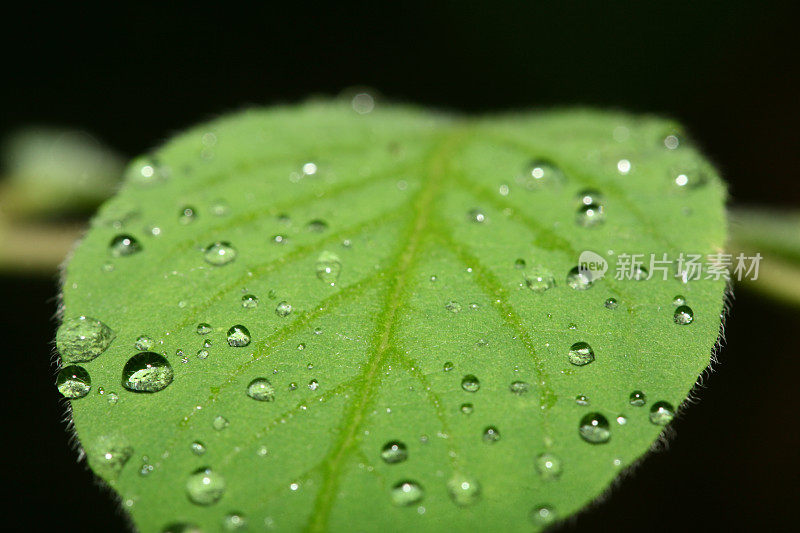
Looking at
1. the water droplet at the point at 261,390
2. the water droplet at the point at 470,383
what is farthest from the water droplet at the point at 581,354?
the water droplet at the point at 261,390

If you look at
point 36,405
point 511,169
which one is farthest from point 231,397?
point 36,405

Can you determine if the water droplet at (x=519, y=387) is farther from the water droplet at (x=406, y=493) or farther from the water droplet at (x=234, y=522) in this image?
the water droplet at (x=234, y=522)

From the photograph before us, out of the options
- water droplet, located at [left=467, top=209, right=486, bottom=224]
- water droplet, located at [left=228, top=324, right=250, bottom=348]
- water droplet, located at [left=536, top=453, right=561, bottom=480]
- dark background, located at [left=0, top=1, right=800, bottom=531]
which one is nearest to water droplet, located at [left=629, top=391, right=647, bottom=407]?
water droplet, located at [left=536, top=453, right=561, bottom=480]

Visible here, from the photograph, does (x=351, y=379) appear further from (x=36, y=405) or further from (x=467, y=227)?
(x=36, y=405)

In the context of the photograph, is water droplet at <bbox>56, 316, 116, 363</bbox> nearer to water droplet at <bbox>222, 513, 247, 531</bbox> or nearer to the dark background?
water droplet at <bbox>222, 513, 247, 531</bbox>

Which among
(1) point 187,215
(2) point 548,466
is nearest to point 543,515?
(2) point 548,466

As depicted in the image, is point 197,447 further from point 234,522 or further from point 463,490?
point 463,490
